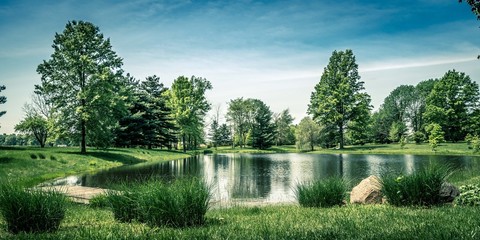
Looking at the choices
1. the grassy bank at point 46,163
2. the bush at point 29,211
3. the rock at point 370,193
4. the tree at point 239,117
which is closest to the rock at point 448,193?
the rock at point 370,193

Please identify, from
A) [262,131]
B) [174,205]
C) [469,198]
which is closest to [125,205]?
[174,205]

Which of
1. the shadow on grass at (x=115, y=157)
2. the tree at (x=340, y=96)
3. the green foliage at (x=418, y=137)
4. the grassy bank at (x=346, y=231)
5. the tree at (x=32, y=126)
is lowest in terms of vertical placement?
the shadow on grass at (x=115, y=157)

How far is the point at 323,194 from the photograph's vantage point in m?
10.5

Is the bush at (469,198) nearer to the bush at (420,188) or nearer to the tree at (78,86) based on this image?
the bush at (420,188)

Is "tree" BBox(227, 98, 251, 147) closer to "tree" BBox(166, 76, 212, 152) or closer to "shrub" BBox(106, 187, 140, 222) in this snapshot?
"tree" BBox(166, 76, 212, 152)

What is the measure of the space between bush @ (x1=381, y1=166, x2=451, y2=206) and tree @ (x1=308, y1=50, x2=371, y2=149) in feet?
198

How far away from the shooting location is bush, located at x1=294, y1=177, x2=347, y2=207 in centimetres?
1043

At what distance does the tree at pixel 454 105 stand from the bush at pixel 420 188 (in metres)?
65.5

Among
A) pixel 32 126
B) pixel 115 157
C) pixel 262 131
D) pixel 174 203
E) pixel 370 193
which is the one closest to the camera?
pixel 174 203

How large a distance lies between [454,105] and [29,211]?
76.1 metres

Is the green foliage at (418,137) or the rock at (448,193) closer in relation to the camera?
the rock at (448,193)

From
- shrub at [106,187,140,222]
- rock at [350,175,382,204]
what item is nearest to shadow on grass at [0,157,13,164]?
shrub at [106,187,140,222]

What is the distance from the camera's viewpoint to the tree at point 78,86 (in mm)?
34656

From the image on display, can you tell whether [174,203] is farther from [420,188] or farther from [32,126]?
[32,126]
